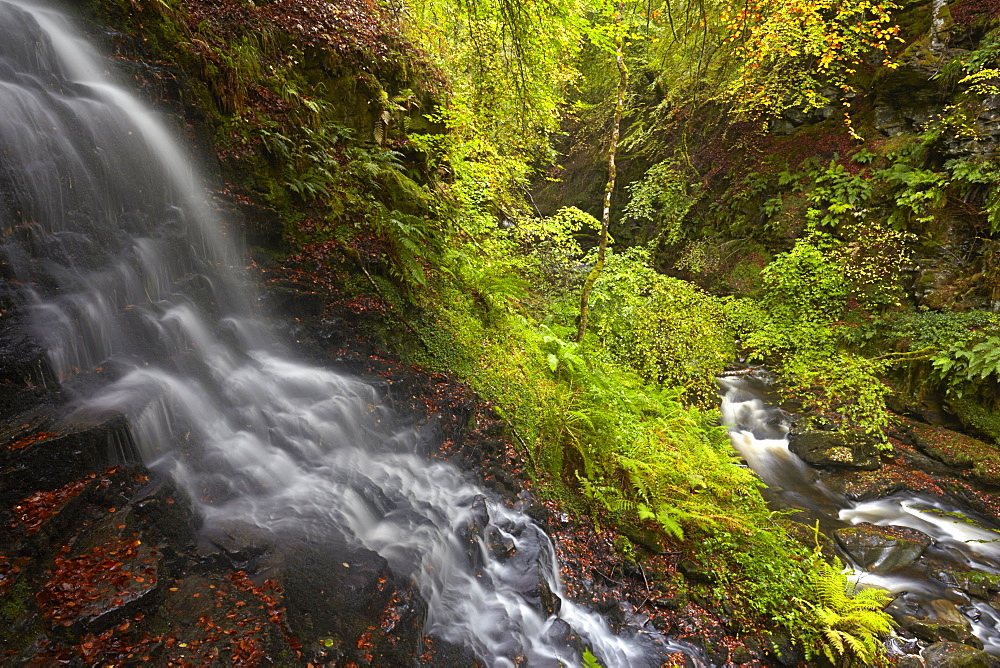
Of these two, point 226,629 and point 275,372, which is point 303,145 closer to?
point 275,372

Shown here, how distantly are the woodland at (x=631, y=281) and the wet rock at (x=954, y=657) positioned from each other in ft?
0.19

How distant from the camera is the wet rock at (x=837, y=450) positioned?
26.8 feet

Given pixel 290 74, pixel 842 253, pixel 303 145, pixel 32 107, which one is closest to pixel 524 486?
pixel 303 145

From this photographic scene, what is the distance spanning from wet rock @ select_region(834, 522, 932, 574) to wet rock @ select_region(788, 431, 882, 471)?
142 centimetres

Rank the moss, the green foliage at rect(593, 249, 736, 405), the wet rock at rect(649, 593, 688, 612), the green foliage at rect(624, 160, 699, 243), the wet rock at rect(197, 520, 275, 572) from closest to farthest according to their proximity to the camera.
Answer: the moss, the wet rock at rect(197, 520, 275, 572), the wet rock at rect(649, 593, 688, 612), the green foliage at rect(593, 249, 736, 405), the green foliage at rect(624, 160, 699, 243)

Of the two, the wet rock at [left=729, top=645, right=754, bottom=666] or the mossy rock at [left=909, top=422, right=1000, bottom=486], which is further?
the mossy rock at [left=909, top=422, right=1000, bottom=486]

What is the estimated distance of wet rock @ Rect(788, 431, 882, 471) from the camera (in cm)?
818

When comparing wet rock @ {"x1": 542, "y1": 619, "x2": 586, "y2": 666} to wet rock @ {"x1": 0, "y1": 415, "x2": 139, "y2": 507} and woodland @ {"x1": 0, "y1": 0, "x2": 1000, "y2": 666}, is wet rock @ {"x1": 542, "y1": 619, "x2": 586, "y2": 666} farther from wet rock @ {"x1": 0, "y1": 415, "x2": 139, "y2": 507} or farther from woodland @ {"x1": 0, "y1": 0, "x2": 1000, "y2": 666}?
wet rock @ {"x1": 0, "y1": 415, "x2": 139, "y2": 507}

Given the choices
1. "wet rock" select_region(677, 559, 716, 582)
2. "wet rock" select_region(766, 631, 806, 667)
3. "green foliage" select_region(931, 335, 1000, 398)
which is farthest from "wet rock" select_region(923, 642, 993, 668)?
"green foliage" select_region(931, 335, 1000, 398)

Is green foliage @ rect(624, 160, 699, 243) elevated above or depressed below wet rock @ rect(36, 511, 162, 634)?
above

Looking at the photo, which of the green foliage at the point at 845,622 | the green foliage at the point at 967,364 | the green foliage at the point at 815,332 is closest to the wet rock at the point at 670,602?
the green foliage at the point at 845,622

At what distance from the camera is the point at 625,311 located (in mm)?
8500

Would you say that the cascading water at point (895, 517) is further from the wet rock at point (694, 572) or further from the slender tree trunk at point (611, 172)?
the slender tree trunk at point (611, 172)

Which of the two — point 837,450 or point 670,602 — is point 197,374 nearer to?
point 670,602
